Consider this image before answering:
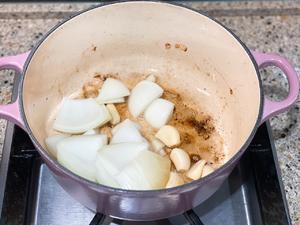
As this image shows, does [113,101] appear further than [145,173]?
Yes

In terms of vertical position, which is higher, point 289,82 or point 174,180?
point 289,82

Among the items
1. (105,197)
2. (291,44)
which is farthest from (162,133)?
(291,44)

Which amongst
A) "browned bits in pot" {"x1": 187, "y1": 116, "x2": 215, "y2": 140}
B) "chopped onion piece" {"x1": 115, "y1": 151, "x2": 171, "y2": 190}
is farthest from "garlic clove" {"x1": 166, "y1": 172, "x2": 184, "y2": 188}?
"browned bits in pot" {"x1": 187, "y1": 116, "x2": 215, "y2": 140}

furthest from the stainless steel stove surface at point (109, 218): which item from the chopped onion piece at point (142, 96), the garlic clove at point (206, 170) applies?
the chopped onion piece at point (142, 96)

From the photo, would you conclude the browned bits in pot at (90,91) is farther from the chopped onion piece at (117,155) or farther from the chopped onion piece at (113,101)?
the chopped onion piece at (117,155)

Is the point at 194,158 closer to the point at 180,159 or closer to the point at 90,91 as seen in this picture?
the point at 180,159

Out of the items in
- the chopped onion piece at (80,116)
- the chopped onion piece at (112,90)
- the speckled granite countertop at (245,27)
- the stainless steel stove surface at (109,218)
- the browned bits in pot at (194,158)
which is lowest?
the stainless steel stove surface at (109,218)

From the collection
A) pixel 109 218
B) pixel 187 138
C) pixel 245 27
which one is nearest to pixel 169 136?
pixel 187 138

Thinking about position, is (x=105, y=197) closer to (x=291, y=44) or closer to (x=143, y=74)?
(x=143, y=74)
